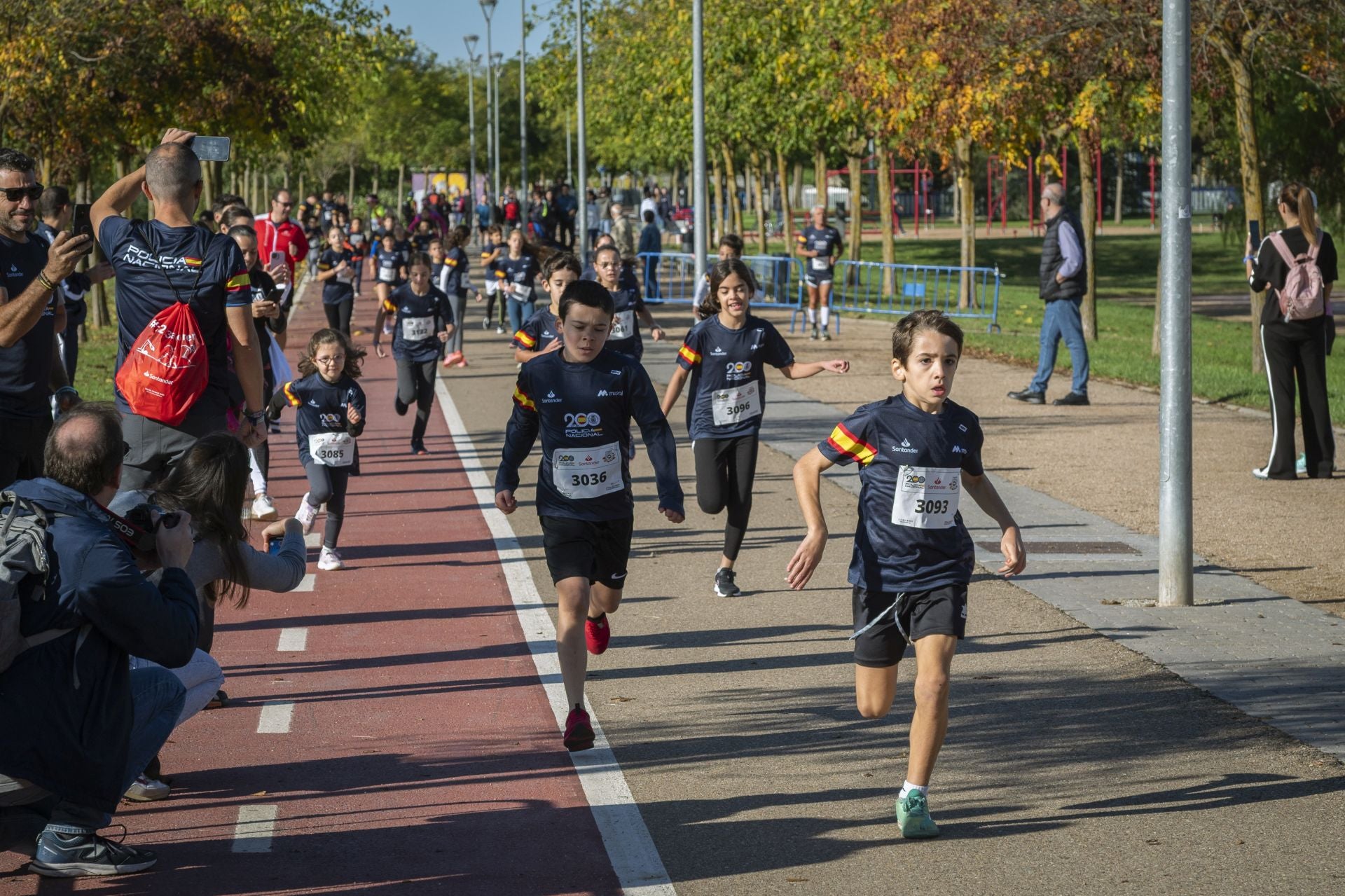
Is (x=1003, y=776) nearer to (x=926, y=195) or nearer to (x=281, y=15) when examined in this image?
(x=281, y=15)

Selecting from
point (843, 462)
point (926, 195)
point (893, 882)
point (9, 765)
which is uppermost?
point (926, 195)

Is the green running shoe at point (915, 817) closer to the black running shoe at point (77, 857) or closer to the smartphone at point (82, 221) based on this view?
the black running shoe at point (77, 857)

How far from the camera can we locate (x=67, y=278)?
841cm

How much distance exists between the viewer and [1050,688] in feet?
23.9

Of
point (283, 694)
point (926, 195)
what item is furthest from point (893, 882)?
point (926, 195)

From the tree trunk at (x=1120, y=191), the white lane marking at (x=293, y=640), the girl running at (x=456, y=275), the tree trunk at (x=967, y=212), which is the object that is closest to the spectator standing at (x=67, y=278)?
the white lane marking at (x=293, y=640)

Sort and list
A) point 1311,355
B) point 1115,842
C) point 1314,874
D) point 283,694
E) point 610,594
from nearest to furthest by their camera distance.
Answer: point 1314,874, point 1115,842, point 610,594, point 283,694, point 1311,355

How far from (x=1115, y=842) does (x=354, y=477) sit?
31.0 feet

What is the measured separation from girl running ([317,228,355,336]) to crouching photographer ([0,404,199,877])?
17078 mm

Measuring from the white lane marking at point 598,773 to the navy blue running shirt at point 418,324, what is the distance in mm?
3966

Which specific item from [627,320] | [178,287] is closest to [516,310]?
[627,320]

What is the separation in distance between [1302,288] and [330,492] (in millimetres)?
7046

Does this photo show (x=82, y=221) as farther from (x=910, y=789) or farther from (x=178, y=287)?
(x=910, y=789)

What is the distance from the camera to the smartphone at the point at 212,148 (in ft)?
24.5
